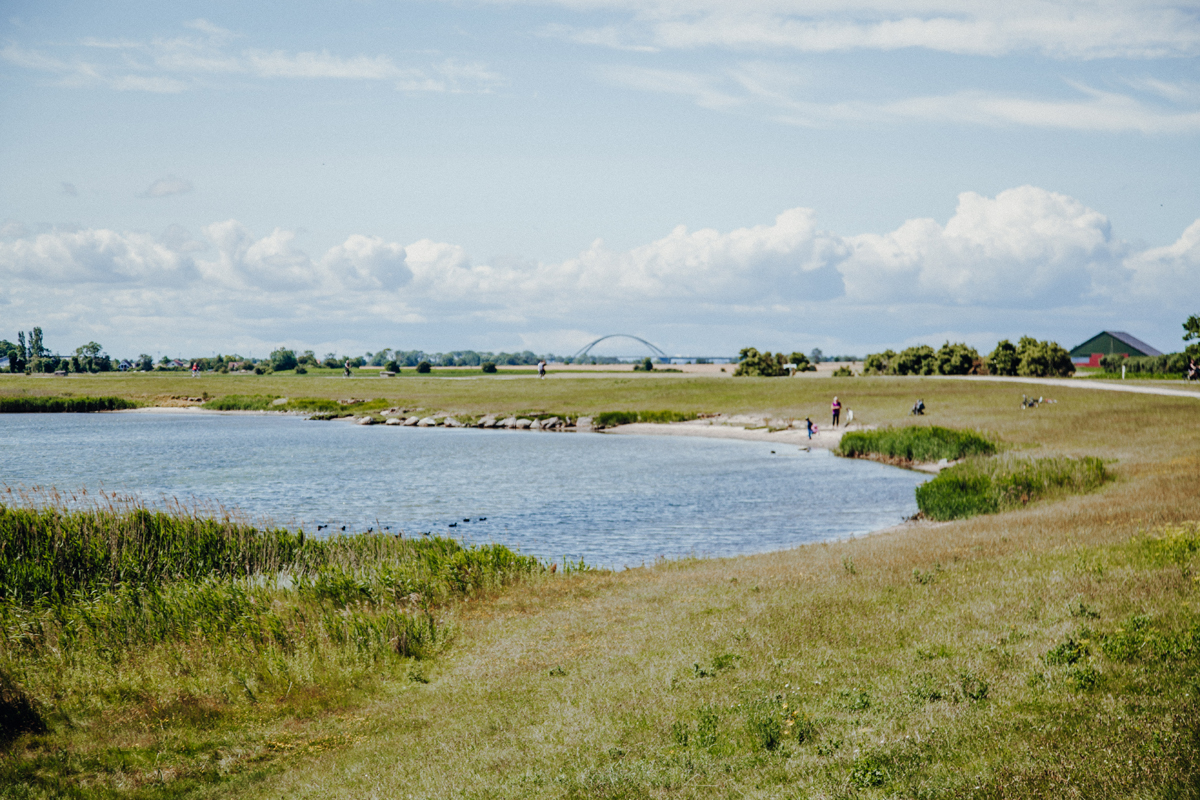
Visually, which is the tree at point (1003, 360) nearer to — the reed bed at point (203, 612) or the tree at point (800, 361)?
the tree at point (800, 361)

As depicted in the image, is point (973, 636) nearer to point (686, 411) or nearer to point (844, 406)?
point (844, 406)

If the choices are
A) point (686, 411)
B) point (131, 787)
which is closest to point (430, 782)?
point (131, 787)

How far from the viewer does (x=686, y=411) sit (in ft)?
301

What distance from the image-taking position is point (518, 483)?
4966cm

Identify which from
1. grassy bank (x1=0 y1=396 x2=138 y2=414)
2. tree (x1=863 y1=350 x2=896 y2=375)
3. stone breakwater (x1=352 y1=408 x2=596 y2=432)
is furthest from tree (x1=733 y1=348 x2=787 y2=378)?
grassy bank (x1=0 y1=396 x2=138 y2=414)

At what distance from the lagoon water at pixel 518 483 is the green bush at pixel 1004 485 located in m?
2.55

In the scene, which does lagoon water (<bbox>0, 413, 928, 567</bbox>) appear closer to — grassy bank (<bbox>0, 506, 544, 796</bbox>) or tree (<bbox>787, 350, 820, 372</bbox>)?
grassy bank (<bbox>0, 506, 544, 796</bbox>)

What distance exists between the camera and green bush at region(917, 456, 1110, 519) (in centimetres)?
3262

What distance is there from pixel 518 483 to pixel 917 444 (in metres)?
25.5

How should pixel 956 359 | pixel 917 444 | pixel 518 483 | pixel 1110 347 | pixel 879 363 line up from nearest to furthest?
pixel 518 483 < pixel 917 444 < pixel 956 359 < pixel 879 363 < pixel 1110 347

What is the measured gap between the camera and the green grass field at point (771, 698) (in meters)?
9.05

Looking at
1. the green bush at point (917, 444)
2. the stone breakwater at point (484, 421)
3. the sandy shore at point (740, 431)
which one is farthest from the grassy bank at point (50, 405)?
the green bush at point (917, 444)

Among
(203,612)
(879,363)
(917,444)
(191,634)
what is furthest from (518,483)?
(879,363)

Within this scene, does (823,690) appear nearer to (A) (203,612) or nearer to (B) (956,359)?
(A) (203,612)
